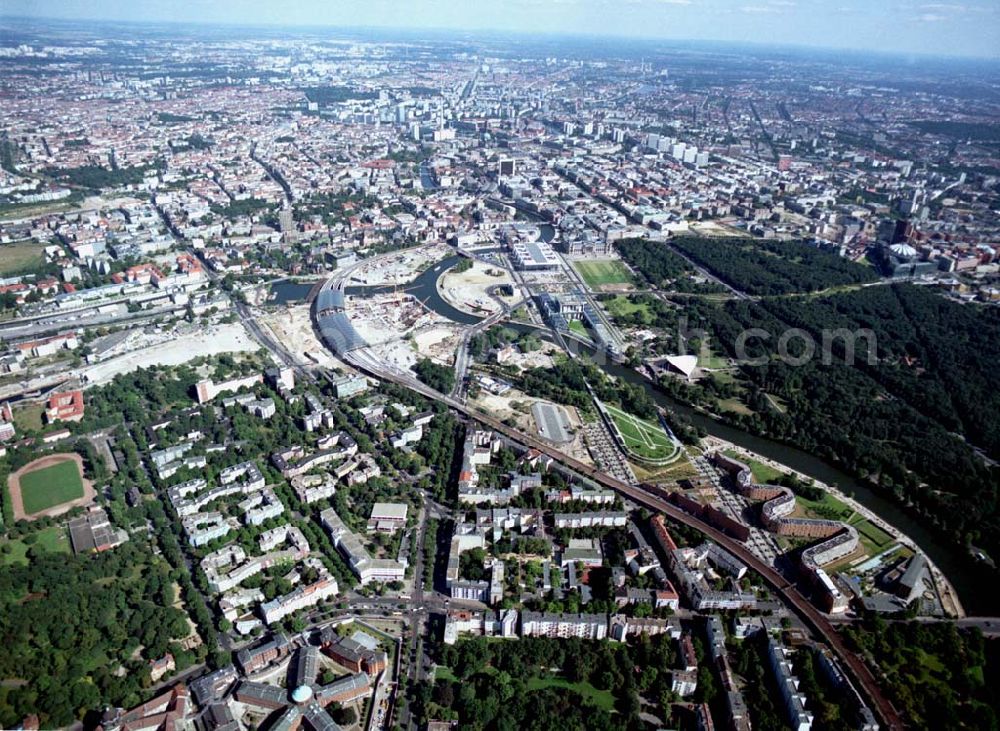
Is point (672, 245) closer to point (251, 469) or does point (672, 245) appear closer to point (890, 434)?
point (890, 434)

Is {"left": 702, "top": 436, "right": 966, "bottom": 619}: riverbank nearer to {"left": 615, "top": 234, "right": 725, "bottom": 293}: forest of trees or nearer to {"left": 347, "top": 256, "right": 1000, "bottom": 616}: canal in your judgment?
{"left": 347, "top": 256, "right": 1000, "bottom": 616}: canal

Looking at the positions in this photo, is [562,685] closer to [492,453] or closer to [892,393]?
[492,453]

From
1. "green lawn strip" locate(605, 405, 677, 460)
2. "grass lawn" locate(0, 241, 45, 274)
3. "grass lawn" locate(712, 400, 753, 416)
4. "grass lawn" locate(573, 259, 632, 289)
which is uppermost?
"green lawn strip" locate(605, 405, 677, 460)

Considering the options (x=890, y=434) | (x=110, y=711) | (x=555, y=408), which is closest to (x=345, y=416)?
(x=555, y=408)

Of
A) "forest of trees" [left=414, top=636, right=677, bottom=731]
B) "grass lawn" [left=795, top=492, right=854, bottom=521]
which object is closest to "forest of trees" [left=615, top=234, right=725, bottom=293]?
"grass lawn" [left=795, top=492, right=854, bottom=521]

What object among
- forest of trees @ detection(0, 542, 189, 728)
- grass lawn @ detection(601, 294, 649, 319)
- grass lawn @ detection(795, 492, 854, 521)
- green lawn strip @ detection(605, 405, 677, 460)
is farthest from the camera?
grass lawn @ detection(601, 294, 649, 319)

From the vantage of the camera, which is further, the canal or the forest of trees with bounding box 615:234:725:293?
the forest of trees with bounding box 615:234:725:293

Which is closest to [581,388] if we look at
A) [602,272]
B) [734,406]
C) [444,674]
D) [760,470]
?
[734,406]
